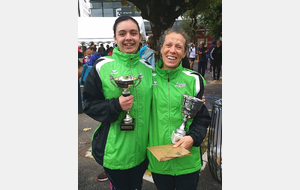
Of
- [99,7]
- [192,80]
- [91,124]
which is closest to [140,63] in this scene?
[192,80]

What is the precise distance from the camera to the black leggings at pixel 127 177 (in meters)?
1.80

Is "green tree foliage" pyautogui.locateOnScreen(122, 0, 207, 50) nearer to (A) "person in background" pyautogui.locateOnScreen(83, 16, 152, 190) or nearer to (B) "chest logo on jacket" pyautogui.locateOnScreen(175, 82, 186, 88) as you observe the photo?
(A) "person in background" pyautogui.locateOnScreen(83, 16, 152, 190)

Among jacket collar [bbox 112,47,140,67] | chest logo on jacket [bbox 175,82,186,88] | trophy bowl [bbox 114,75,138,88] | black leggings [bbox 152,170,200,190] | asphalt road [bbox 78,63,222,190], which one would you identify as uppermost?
jacket collar [bbox 112,47,140,67]

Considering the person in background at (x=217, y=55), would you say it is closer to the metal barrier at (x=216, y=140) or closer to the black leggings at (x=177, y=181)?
the metal barrier at (x=216, y=140)

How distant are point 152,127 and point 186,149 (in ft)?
1.21

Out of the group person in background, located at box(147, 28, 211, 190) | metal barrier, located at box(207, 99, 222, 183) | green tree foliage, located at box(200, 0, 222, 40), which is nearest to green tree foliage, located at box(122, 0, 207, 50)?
green tree foliage, located at box(200, 0, 222, 40)

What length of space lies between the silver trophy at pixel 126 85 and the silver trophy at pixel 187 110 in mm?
408

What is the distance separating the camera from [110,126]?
174 centimetres

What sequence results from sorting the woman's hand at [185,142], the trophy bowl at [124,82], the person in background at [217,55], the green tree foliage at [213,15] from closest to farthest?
1. the trophy bowl at [124,82]
2. the woman's hand at [185,142]
3. the green tree foliage at [213,15]
4. the person in background at [217,55]

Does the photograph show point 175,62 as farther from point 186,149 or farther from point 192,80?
point 186,149

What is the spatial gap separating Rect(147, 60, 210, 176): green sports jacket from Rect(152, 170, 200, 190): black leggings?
0.08m

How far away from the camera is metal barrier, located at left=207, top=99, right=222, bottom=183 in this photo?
8.91 ft

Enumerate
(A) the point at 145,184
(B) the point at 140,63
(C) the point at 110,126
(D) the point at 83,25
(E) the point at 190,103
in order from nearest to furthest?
(E) the point at 190,103
(C) the point at 110,126
(B) the point at 140,63
(A) the point at 145,184
(D) the point at 83,25

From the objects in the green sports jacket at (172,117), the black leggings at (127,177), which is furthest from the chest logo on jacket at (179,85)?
the black leggings at (127,177)
